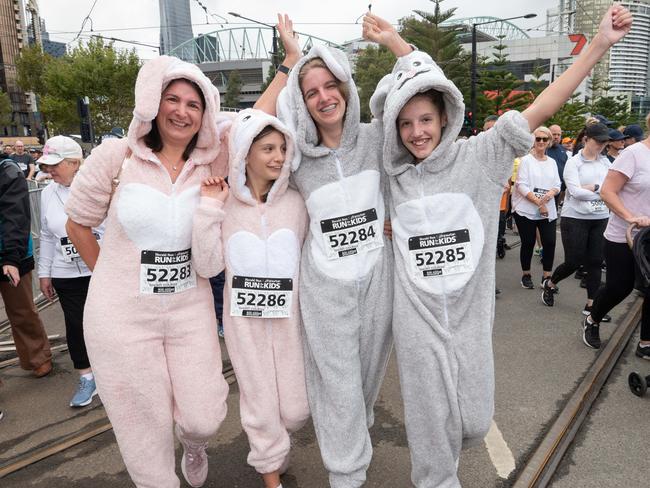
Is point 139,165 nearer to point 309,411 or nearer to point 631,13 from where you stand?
point 309,411

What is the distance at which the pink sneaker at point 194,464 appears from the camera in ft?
8.11

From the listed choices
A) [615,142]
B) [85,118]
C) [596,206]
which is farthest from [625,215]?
[85,118]

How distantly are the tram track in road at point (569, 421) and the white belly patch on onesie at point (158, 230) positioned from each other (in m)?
1.91

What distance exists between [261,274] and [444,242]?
80 cm

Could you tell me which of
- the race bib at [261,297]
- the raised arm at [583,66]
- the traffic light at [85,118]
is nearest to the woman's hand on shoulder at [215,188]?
the race bib at [261,297]

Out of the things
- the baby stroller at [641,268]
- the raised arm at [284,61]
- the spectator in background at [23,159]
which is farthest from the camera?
the spectator in background at [23,159]

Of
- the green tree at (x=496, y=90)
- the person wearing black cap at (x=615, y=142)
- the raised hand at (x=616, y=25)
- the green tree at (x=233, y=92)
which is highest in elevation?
the green tree at (x=233, y=92)

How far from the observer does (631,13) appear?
6.80 ft

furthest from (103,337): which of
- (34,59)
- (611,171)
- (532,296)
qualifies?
(34,59)

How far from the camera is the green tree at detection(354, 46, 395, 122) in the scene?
52438 millimetres

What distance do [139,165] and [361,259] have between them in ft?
3.37

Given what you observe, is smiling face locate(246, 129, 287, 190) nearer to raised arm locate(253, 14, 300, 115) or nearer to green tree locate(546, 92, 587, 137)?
raised arm locate(253, 14, 300, 115)

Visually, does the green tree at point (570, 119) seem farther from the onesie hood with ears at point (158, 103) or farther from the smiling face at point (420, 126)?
the onesie hood with ears at point (158, 103)

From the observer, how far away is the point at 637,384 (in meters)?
3.39
